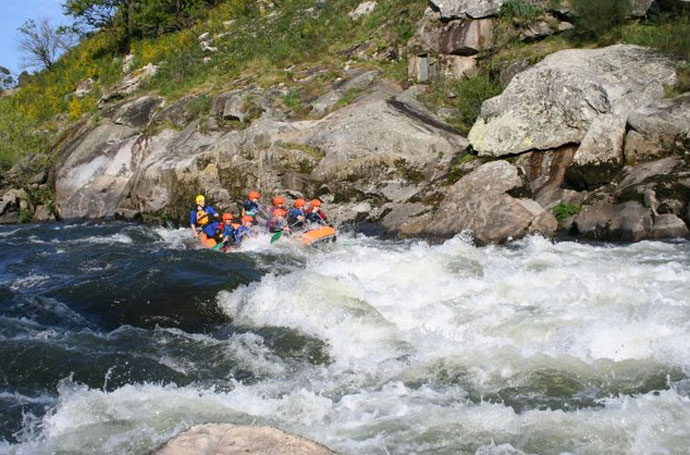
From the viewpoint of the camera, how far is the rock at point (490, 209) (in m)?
12.5

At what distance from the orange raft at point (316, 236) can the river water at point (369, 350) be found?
1480 mm

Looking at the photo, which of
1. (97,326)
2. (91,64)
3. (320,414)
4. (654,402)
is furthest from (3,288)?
(91,64)

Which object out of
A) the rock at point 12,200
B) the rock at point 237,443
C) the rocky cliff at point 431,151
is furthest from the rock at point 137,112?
the rock at point 237,443

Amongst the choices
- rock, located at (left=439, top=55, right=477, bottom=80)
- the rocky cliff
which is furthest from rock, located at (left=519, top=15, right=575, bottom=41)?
rock, located at (left=439, top=55, right=477, bottom=80)

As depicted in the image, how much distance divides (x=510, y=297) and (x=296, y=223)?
265 inches

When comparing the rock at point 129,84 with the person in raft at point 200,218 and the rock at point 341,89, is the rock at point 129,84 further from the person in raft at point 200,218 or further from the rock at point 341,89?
the person in raft at point 200,218

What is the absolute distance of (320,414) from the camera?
5953 millimetres

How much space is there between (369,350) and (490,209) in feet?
20.3

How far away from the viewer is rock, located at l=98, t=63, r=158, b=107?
85.2 feet

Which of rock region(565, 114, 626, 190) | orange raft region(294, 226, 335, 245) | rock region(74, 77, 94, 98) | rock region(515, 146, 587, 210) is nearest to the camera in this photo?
rock region(565, 114, 626, 190)

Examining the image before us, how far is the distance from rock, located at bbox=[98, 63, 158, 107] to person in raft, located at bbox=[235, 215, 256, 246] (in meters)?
14.1

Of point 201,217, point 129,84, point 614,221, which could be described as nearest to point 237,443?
point 614,221

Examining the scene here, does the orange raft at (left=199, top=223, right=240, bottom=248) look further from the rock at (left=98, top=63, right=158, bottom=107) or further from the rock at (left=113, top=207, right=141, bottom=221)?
the rock at (left=98, top=63, right=158, bottom=107)

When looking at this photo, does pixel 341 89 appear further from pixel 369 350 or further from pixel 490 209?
pixel 369 350
